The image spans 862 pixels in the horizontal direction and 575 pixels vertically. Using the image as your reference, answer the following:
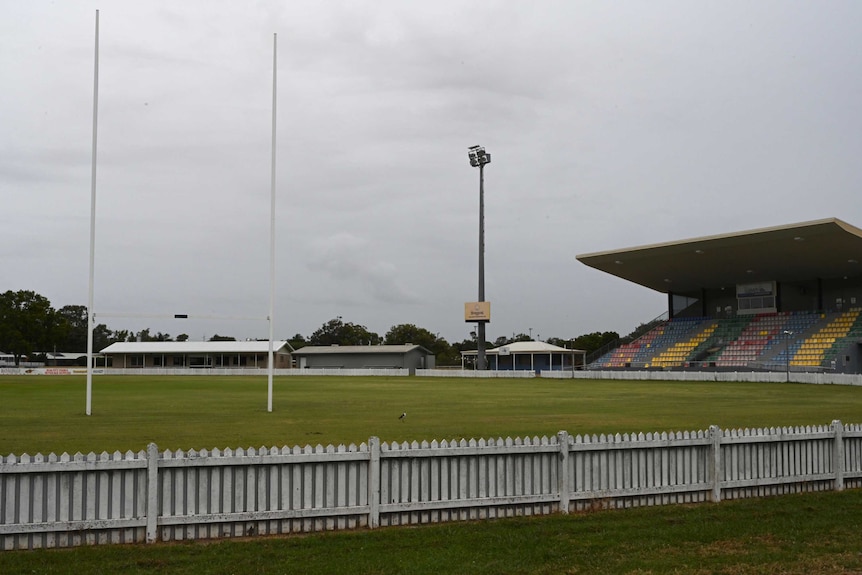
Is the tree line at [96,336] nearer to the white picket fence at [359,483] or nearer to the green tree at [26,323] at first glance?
the green tree at [26,323]

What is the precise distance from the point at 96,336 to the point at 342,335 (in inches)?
2031

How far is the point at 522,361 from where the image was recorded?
10762 centimetres

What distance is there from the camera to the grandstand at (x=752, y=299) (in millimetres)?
61531

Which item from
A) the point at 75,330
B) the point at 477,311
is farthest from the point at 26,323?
the point at 477,311

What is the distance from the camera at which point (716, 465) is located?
1175 centimetres

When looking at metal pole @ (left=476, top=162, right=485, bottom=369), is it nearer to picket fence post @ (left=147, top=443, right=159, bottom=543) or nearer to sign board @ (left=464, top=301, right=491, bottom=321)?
sign board @ (left=464, top=301, right=491, bottom=321)

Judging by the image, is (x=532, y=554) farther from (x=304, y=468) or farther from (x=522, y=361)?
(x=522, y=361)

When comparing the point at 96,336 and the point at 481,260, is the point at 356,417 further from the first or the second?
the point at 96,336

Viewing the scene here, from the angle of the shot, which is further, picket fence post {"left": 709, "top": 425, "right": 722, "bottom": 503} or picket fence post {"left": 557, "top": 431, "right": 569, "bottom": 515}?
picket fence post {"left": 709, "top": 425, "right": 722, "bottom": 503}

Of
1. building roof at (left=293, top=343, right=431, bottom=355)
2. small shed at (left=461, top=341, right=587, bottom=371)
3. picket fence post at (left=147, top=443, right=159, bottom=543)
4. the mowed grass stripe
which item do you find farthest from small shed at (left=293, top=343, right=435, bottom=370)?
picket fence post at (left=147, top=443, right=159, bottom=543)

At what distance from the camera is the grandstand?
61531mm

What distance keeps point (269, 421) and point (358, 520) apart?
49.7ft

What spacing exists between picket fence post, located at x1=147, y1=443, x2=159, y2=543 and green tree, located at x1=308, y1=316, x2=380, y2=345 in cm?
15413

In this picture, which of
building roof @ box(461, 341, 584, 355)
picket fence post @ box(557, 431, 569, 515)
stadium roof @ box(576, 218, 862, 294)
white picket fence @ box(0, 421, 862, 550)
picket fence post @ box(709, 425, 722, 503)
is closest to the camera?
white picket fence @ box(0, 421, 862, 550)
